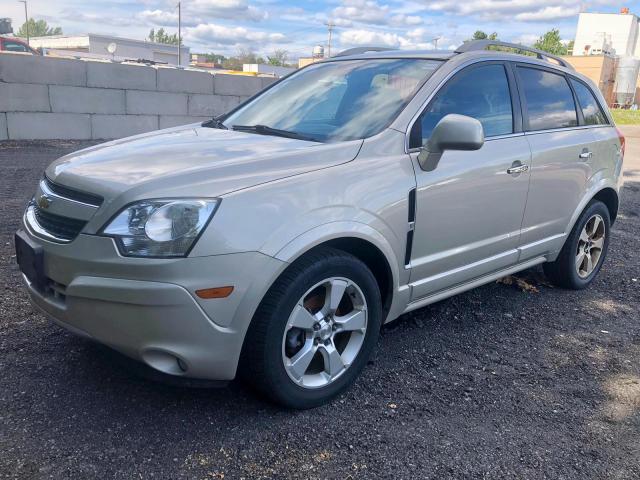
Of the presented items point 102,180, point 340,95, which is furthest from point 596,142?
point 102,180

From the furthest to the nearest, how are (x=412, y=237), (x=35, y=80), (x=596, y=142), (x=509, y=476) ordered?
(x=35, y=80)
(x=596, y=142)
(x=412, y=237)
(x=509, y=476)

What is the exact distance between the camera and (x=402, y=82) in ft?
11.8

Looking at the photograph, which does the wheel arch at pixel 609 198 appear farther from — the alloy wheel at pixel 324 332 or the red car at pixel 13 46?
the red car at pixel 13 46

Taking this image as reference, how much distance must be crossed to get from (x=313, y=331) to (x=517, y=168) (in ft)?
6.19

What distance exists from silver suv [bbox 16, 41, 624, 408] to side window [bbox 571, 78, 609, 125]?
0.47m

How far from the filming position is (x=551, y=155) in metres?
4.26

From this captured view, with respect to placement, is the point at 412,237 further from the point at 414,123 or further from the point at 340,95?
the point at 340,95

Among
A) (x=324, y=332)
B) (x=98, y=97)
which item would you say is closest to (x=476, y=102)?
(x=324, y=332)

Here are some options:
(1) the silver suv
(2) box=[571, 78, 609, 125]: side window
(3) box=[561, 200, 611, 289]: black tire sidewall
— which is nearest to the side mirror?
(1) the silver suv

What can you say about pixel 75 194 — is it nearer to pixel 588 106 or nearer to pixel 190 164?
pixel 190 164

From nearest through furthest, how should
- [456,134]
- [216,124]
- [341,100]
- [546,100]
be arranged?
1. [456,134]
2. [341,100]
3. [216,124]
4. [546,100]

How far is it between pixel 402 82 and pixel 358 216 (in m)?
1.09

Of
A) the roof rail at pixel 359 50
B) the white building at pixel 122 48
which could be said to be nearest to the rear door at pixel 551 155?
the roof rail at pixel 359 50

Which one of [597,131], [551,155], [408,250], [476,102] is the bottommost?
[408,250]
